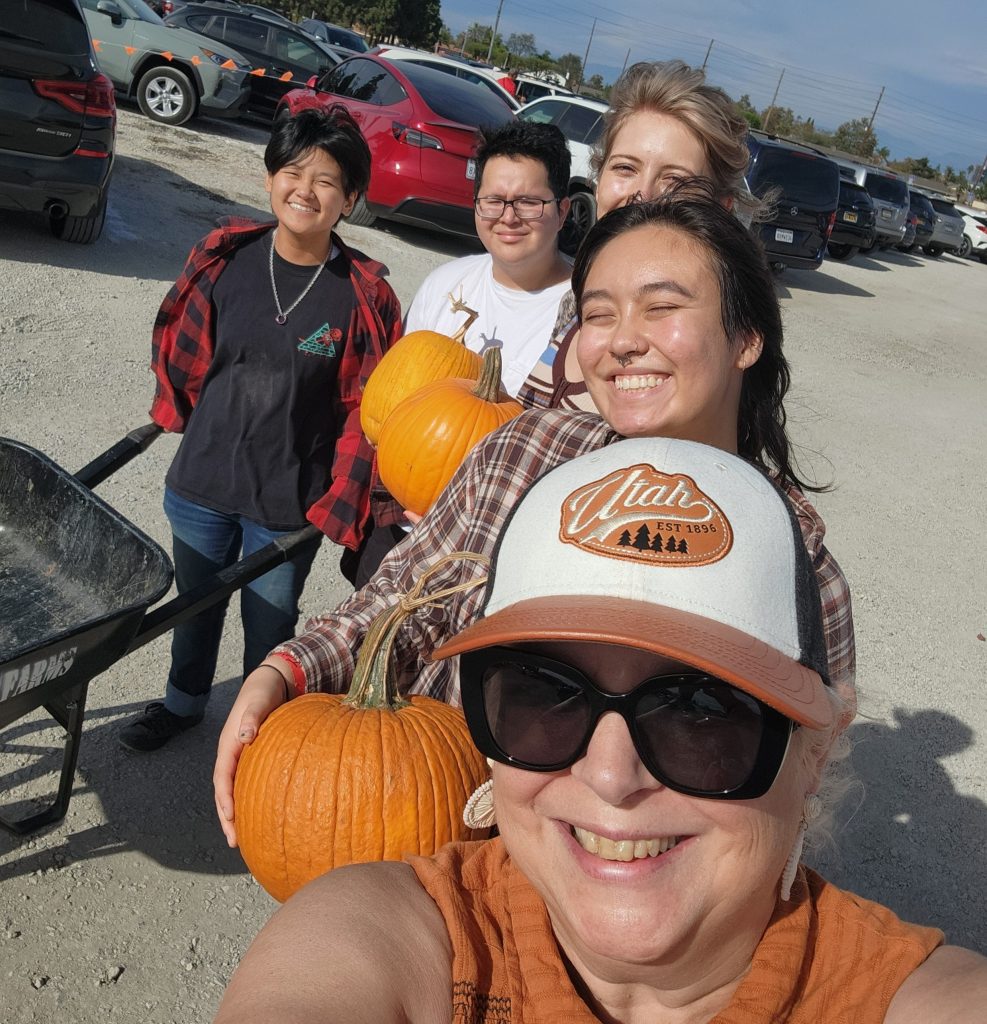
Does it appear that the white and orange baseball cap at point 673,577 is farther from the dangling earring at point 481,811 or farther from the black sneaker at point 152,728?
the black sneaker at point 152,728

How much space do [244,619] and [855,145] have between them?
202 ft

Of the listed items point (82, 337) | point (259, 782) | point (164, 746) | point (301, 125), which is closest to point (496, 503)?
point (259, 782)

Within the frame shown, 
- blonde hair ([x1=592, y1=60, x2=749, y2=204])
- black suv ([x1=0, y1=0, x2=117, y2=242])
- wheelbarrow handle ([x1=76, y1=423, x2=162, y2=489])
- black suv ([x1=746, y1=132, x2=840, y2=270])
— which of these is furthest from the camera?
black suv ([x1=746, y1=132, x2=840, y2=270])

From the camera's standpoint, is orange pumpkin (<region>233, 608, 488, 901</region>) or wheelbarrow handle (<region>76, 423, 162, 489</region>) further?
wheelbarrow handle (<region>76, 423, 162, 489</region>)

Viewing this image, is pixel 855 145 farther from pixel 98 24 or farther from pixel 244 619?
pixel 244 619

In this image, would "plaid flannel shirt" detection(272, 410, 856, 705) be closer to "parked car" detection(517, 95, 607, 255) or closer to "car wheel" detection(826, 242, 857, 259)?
"parked car" detection(517, 95, 607, 255)

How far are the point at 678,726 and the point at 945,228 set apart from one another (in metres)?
29.4

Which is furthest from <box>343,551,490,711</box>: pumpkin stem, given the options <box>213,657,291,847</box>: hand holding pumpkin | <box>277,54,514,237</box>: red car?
<box>277,54,514,237</box>: red car

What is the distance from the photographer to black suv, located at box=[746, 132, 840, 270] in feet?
49.3

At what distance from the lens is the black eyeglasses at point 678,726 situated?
1.25 metres

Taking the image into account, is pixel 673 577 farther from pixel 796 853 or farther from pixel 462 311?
pixel 462 311

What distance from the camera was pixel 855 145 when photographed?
5747 centimetres

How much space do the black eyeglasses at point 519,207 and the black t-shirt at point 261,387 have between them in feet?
1.78

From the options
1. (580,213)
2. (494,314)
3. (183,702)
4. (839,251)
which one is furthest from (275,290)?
(839,251)
